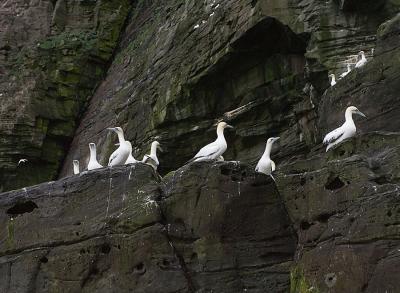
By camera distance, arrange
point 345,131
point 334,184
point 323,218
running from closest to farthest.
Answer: point 323,218, point 334,184, point 345,131

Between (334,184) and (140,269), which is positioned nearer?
(334,184)

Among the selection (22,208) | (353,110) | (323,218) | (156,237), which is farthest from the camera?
(353,110)

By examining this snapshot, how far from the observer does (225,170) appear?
673 inches

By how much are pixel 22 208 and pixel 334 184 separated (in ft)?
20.7

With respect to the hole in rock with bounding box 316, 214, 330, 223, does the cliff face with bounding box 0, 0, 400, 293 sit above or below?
above

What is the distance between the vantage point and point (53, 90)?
3619 cm

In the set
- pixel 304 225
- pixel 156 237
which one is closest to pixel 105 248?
pixel 156 237

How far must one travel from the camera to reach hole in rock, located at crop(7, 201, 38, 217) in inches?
718

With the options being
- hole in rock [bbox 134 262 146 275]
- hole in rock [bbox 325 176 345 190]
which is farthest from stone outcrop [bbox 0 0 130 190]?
hole in rock [bbox 325 176 345 190]

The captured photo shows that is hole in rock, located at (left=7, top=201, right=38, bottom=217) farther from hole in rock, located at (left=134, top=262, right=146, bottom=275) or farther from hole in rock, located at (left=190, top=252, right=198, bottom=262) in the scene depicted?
hole in rock, located at (left=190, top=252, right=198, bottom=262)

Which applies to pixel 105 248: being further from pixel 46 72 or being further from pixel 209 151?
pixel 46 72

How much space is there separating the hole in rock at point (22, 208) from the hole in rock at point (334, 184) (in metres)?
5.85

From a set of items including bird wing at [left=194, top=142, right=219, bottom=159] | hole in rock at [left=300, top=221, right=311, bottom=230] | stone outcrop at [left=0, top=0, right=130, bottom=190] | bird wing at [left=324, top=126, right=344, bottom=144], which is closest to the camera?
hole in rock at [left=300, top=221, right=311, bottom=230]

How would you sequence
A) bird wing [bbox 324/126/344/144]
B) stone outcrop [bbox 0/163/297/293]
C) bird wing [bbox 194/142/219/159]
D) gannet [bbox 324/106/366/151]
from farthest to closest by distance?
bird wing [bbox 194/142/219/159], bird wing [bbox 324/126/344/144], gannet [bbox 324/106/366/151], stone outcrop [bbox 0/163/297/293]
